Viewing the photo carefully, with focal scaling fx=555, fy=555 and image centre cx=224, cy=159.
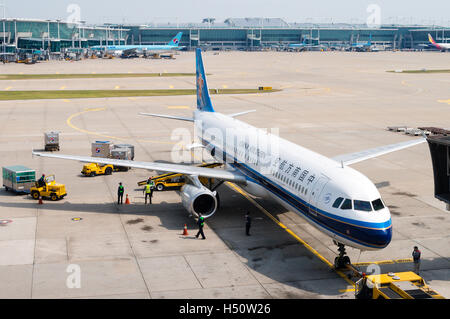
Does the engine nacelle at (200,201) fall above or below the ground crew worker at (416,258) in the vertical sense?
above

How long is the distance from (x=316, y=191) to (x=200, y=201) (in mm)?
9066

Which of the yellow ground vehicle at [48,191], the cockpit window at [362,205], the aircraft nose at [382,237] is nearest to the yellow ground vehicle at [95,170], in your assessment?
the yellow ground vehicle at [48,191]

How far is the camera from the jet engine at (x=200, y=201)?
3441 centimetres

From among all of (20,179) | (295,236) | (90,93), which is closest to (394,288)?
(295,236)

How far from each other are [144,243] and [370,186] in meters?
12.9

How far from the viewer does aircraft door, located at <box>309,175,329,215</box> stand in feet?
91.9

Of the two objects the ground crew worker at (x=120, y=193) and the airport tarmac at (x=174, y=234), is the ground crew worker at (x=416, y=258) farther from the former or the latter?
the ground crew worker at (x=120, y=193)

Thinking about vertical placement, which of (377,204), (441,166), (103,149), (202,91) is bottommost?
(103,149)

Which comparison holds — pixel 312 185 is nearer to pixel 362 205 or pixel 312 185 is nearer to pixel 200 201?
pixel 362 205

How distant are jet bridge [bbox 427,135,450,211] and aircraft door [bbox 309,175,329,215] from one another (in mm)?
6500

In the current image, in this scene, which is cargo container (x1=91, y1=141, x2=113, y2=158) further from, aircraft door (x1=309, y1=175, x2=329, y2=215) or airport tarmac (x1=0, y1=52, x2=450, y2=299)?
aircraft door (x1=309, y1=175, x2=329, y2=215)

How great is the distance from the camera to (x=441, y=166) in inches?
1187
